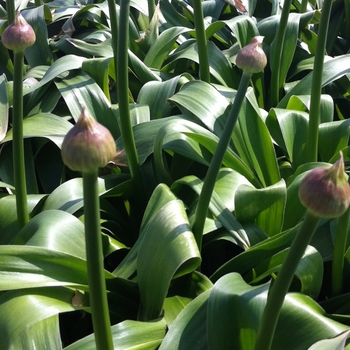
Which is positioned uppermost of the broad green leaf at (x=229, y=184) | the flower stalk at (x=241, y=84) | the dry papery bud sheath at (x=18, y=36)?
the dry papery bud sheath at (x=18, y=36)

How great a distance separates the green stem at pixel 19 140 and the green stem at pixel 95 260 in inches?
16.5

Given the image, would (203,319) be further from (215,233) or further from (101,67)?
(101,67)

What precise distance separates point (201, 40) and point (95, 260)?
3.11 ft

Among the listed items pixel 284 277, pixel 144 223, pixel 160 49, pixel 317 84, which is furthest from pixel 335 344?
pixel 160 49

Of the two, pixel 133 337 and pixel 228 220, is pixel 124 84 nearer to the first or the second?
pixel 228 220

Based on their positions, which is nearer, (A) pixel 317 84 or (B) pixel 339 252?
(B) pixel 339 252

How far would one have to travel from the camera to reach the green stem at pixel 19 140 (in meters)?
0.91

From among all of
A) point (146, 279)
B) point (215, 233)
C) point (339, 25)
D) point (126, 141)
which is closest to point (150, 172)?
point (126, 141)

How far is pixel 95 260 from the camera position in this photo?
62 centimetres

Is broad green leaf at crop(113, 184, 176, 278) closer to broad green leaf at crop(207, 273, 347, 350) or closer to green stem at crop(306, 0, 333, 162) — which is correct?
broad green leaf at crop(207, 273, 347, 350)

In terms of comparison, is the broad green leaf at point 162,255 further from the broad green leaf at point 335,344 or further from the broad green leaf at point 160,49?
the broad green leaf at point 160,49

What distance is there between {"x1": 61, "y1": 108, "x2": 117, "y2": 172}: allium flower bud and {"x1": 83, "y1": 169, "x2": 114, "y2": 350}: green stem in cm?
3

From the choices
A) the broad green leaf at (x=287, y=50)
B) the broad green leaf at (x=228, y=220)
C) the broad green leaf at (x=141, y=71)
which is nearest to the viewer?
the broad green leaf at (x=228, y=220)

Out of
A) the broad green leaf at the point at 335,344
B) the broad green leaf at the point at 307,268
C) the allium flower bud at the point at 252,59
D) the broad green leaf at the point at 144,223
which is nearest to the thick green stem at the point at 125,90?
the broad green leaf at the point at 144,223
